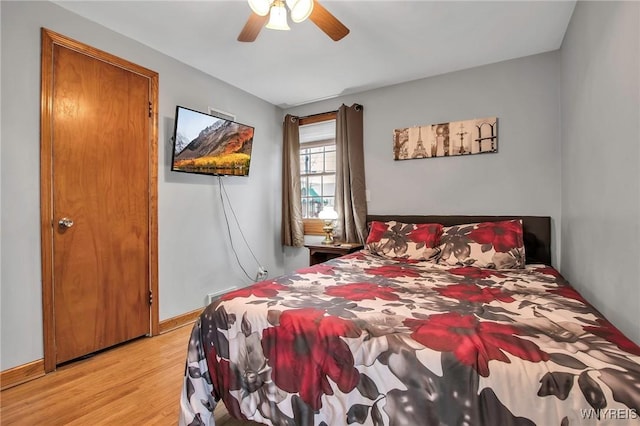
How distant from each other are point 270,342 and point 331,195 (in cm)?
285

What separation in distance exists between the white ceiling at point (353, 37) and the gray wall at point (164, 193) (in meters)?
0.17

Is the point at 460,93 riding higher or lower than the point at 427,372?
higher

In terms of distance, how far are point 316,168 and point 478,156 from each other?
77.7 inches

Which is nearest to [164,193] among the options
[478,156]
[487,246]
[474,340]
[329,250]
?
[329,250]

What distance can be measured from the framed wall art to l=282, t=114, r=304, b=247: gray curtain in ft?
4.34

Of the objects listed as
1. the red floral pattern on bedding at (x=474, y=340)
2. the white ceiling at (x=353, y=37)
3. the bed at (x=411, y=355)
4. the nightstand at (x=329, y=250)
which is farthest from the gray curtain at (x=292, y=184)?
the red floral pattern on bedding at (x=474, y=340)

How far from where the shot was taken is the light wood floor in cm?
159

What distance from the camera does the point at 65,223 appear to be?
2121mm

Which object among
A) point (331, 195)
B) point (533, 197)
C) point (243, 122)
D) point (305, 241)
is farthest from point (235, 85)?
point (533, 197)

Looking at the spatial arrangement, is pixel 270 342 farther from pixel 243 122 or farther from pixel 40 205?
pixel 243 122

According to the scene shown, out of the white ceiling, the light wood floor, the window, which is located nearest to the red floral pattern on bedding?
the light wood floor

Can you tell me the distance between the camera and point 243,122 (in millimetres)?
3607

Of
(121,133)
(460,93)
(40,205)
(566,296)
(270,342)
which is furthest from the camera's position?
(460,93)

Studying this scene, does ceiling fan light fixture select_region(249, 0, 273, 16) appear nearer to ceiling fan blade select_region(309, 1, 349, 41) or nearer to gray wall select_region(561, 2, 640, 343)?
ceiling fan blade select_region(309, 1, 349, 41)
